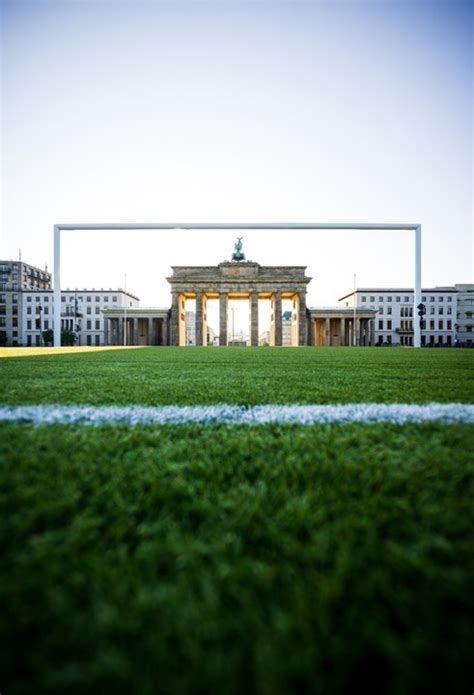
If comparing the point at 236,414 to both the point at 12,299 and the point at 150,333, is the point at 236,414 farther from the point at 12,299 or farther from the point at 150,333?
the point at 12,299

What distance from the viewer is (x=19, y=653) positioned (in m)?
0.46

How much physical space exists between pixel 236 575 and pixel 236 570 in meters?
0.01

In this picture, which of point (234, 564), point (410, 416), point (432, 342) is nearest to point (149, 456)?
point (234, 564)

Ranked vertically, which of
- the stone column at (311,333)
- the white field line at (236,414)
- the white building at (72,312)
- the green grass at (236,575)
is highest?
the white building at (72,312)

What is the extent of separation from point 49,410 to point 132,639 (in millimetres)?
1543

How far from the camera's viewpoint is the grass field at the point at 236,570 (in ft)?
1.47

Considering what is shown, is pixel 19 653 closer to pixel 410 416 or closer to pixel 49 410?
pixel 49 410

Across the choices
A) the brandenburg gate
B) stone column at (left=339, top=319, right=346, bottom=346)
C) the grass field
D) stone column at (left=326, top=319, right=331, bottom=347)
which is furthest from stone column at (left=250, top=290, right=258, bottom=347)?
the grass field

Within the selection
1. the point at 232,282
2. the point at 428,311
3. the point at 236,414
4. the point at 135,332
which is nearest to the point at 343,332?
the point at 232,282

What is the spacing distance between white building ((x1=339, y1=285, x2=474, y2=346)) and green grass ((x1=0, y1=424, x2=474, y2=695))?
74.0 metres

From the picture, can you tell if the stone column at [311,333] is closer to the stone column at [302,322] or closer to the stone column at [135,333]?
the stone column at [302,322]

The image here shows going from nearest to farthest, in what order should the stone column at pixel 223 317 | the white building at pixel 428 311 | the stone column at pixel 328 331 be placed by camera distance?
the stone column at pixel 223 317, the stone column at pixel 328 331, the white building at pixel 428 311

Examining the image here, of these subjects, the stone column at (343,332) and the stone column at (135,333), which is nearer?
the stone column at (135,333)

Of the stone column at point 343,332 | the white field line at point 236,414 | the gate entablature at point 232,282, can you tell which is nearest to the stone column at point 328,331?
the stone column at point 343,332
